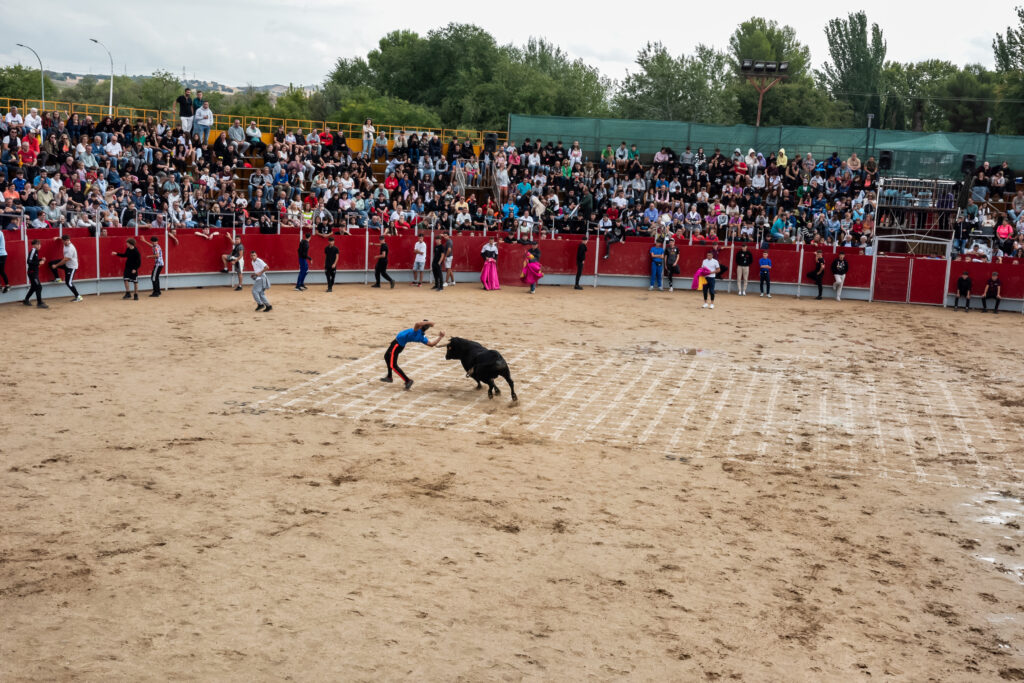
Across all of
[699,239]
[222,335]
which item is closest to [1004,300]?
[699,239]

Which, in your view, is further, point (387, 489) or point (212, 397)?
point (212, 397)

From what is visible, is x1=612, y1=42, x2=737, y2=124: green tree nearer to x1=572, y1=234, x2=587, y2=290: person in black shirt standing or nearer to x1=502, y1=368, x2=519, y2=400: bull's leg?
x1=572, y1=234, x2=587, y2=290: person in black shirt standing

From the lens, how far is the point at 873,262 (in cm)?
3122

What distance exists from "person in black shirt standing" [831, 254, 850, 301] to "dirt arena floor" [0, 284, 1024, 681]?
35.8 ft

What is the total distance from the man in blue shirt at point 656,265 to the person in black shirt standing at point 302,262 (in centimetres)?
1099

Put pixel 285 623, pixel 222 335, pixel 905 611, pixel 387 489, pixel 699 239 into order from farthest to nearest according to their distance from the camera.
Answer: pixel 699 239, pixel 222 335, pixel 387 489, pixel 905 611, pixel 285 623

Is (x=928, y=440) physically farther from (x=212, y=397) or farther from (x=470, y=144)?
(x=470, y=144)

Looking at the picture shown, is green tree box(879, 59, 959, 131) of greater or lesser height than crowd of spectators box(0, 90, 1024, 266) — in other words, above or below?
above

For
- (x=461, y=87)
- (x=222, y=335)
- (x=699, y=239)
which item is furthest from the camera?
(x=461, y=87)

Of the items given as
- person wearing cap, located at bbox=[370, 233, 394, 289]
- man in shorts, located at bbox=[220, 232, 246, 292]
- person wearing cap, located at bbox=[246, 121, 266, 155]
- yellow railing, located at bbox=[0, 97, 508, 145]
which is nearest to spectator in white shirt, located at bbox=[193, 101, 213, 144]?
person wearing cap, located at bbox=[246, 121, 266, 155]

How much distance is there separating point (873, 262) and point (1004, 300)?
13.0ft

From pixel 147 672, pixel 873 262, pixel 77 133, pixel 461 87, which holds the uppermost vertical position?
pixel 461 87

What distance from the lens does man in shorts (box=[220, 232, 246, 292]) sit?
2716 centimetres

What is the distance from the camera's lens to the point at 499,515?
10594 mm
